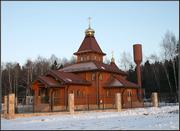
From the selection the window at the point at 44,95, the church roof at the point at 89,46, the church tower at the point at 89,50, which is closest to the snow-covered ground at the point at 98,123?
the window at the point at 44,95

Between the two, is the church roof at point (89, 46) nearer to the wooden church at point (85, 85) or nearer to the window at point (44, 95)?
the wooden church at point (85, 85)

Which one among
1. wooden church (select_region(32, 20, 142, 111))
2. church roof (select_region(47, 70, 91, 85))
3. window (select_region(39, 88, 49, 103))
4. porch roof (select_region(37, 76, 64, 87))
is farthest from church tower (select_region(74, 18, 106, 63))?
window (select_region(39, 88, 49, 103))

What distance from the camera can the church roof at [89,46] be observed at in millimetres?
34809

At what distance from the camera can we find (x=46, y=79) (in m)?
27.1

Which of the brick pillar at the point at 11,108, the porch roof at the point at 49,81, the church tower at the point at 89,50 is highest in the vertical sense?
the church tower at the point at 89,50

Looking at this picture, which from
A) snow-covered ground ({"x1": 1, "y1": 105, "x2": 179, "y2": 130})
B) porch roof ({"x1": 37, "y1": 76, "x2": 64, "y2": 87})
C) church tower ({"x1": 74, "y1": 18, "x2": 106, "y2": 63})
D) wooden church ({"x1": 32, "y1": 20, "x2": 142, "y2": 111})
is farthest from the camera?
church tower ({"x1": 74, "y1": 18, "x2": 106, "y2": 63})

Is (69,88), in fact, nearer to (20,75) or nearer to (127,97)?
(127,97)

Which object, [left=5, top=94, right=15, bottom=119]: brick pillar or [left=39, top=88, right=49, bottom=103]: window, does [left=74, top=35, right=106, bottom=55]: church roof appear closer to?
[left=39, top=88, right=49, bottom=103]: window

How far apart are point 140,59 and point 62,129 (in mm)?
26122

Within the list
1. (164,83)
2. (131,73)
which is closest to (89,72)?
(164,83)

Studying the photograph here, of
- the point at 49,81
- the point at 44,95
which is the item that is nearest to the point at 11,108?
the point at 49,81

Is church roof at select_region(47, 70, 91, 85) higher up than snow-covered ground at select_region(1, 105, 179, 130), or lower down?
higher up

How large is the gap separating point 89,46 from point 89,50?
85 cm

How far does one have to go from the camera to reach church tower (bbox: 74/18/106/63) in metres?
34.6
